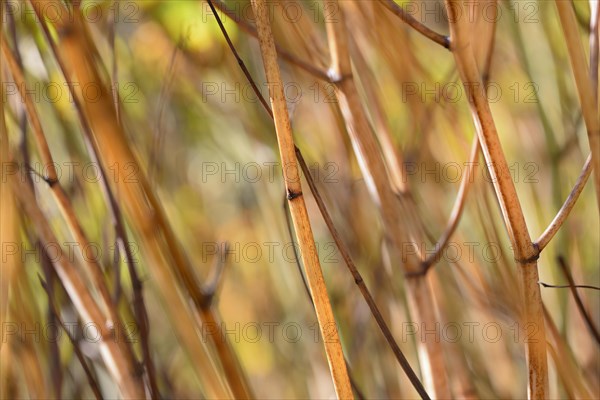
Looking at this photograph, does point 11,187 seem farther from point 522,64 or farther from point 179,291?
point 522,64

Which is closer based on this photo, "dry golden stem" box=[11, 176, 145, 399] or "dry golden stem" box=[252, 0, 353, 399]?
"dry golden stem" box=[252, 0, 353, 399]

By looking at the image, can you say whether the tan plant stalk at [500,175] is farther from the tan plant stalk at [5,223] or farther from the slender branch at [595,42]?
the tan plant stalk at [5,223]

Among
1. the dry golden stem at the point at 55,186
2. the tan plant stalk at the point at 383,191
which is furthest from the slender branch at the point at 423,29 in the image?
the dry golden stem at the point at 55,186

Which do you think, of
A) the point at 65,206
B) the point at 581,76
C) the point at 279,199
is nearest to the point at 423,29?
the point at 581,76

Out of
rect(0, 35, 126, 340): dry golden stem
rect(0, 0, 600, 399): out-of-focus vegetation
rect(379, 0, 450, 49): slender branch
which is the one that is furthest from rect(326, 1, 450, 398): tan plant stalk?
rect(0, 35, 126, 340): dry golden stem

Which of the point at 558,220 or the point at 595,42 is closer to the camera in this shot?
the point at 558,220

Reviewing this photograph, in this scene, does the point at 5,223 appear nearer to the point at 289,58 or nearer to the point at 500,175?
the point at 289,58

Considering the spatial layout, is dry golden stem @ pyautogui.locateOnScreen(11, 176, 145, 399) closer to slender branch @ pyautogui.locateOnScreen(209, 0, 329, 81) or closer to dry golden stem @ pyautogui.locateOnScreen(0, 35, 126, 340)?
dry golden stem @ pyautogui.locateOnScreen(0, 35, 126, 340)
